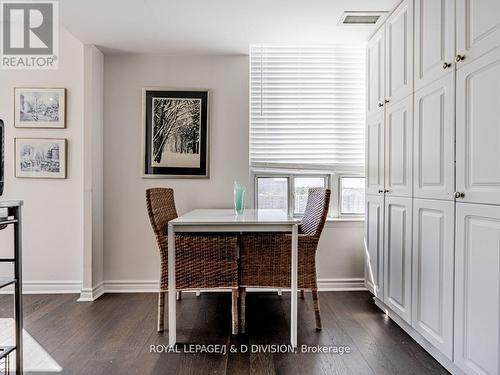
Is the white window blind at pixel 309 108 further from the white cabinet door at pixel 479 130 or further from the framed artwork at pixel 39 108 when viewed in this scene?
the framed artwork at pixel 39 108

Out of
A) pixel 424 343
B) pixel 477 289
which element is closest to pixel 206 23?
pixel 477 289

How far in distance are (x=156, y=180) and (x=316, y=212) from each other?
5.13ft

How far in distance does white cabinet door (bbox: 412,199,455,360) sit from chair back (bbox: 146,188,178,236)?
64.9 inches

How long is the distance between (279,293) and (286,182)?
105 centimetres

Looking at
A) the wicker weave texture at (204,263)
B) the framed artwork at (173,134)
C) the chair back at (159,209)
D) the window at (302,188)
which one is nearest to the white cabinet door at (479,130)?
the wicker weave texture at (204,263)

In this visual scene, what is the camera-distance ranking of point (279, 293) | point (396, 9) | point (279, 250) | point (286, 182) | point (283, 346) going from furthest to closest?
point (286, 182), point (279, 293), point (396, 9), point (279, 250), point (283, 346)

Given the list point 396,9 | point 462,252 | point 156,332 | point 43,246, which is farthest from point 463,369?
point 43,246

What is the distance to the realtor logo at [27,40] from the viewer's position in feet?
8.98

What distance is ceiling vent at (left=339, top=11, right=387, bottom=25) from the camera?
8.18 ft

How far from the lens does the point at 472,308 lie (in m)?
1.55

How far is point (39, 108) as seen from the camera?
120 inches

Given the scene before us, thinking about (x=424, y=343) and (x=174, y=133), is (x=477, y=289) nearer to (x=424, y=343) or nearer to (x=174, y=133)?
(x=424, y=343)

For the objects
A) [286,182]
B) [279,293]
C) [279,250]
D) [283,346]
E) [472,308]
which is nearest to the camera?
[472,308]

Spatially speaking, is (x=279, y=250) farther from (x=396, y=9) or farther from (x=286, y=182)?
(x=396, y=9)
